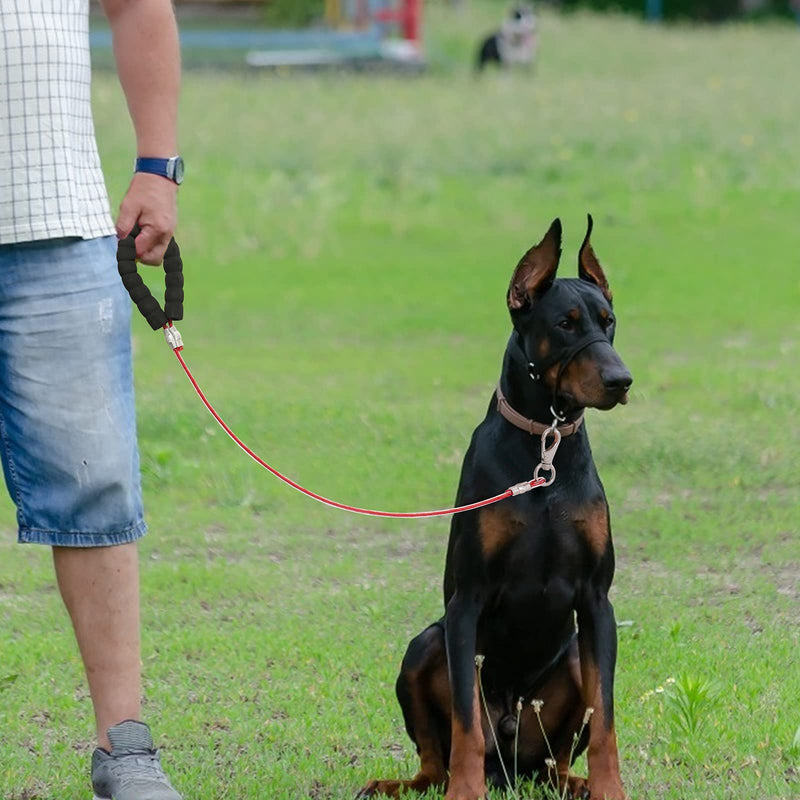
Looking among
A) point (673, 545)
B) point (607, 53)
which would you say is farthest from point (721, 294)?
point (607, 53)

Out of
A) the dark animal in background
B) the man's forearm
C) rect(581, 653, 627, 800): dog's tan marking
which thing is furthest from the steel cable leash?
the dark animal in background

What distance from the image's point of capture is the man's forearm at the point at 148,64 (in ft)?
12.8

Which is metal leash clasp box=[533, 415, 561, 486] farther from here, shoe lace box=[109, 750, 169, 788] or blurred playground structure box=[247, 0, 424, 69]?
blurred playground structure box=[247, 0, 424, 69]

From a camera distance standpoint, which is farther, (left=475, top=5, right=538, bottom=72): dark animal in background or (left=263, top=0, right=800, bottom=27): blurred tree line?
(left=263, top=0, right=800, bottom=27): blurred tree line

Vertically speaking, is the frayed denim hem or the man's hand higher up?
the man's hand

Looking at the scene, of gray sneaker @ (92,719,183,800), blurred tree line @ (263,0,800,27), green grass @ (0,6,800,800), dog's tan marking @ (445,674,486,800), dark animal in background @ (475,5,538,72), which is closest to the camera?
dog's tan marking @ (445,674,486,800)

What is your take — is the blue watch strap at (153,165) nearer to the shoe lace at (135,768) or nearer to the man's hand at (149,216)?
the man's hand at (149,216)

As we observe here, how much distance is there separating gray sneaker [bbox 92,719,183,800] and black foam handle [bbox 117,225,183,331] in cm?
94

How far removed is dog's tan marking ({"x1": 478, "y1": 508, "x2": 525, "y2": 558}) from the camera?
3.74 meters

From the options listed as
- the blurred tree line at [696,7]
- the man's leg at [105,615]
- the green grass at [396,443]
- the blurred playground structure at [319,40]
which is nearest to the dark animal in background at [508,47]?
the blurred playground structure at [319,40]

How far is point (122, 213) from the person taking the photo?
12.7 ft

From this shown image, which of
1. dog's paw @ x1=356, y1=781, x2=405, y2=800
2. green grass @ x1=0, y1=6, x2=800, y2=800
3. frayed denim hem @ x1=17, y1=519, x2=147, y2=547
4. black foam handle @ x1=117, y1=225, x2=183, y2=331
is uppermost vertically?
black foam handle @ x1=117, y1=225, x2=183, y2=331

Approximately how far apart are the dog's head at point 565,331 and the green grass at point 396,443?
926 millimetres

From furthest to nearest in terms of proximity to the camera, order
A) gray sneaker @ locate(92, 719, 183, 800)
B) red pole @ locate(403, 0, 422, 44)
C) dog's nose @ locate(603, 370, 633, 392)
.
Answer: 1. red pole @ locate(403, 0, 422, 44)
2. gray sneaker @ locate(92, 719, 183, 800)
3. dog's nose @ locate(603, 370, 633, 392)
